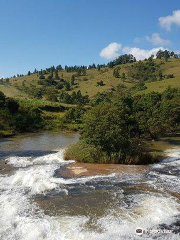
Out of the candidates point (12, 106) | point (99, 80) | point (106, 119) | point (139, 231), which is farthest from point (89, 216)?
point (99, 80)

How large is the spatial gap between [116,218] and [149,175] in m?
9.05

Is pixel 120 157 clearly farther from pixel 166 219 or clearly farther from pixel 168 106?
pixel 168 106

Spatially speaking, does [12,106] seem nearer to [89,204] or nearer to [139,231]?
[89,204]

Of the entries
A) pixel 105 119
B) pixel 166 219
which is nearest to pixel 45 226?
pixel 166 219

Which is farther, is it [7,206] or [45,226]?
[7,206]

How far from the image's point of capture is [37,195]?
59.4ft

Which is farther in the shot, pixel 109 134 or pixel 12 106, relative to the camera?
pixel 12 106

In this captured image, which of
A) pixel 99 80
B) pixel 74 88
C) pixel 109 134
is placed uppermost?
pixel 99 80

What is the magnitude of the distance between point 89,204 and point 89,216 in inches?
A: 68.4

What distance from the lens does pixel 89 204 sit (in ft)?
53.7

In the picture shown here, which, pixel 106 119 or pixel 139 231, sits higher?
pixel 106 119

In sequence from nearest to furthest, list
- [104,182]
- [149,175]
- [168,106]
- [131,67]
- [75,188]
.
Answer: [75,188] < [104,182] < [149,175] < [168,106] < [131,67]

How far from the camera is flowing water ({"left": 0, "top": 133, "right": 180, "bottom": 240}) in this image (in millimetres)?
13016

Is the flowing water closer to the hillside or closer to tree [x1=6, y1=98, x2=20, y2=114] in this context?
tree [x1=6, y1=98, x2=20, y2=114]
